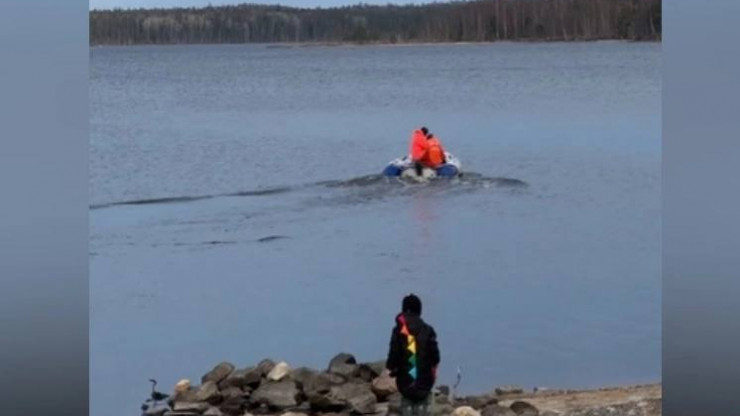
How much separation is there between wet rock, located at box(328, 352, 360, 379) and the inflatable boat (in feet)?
38.2

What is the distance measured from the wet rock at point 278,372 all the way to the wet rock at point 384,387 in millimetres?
567

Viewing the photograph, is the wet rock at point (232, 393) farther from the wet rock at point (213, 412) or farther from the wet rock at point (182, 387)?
the wet rock at point (182, 387)

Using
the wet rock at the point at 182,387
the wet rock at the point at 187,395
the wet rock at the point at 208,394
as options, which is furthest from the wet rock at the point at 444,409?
the wet rock at the point at 182,387

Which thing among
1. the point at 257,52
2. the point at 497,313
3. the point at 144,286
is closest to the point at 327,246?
the point at 144,286

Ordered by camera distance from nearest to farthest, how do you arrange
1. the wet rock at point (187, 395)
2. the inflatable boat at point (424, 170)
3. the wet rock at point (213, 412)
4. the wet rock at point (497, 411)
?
the wet rock at point (497, 411), the wet rock at point (213, 412), the wet rock at point (187, 395), the inflatable boat at point (424, 170)

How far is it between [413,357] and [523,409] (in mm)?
1743

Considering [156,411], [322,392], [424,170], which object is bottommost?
[156,411]

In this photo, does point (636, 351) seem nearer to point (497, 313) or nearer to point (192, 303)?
point (497, 313)

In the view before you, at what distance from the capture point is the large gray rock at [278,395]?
9344mm

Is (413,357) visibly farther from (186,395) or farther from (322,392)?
(186,395)

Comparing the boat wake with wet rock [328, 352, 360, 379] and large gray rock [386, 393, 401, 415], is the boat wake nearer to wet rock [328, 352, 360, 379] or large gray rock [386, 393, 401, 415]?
wet rock [328, 352, 360, 379]

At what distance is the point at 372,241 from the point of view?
17188 mm

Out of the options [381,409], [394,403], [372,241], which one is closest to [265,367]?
[381,409]

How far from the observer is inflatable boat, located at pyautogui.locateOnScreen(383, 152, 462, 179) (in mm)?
21844
